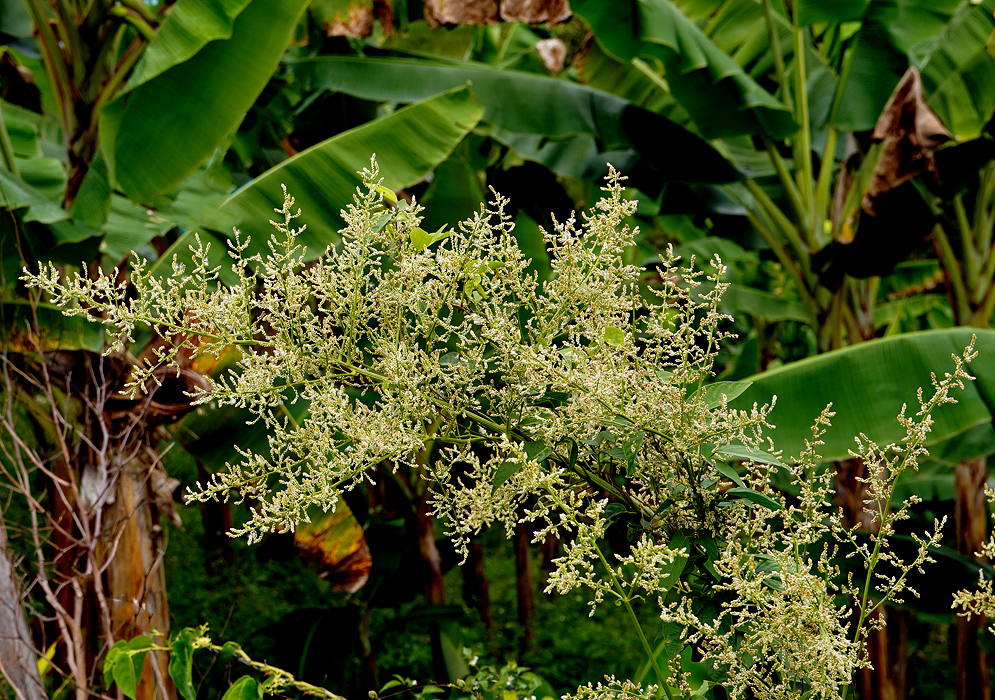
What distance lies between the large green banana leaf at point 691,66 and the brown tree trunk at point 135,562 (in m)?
2.02

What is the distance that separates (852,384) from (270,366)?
1.85 meters

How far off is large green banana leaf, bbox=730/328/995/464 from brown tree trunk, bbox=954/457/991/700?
4.14 ft

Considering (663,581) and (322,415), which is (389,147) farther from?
(663,581)

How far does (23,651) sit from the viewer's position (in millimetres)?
1937

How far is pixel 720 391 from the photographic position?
89 centimetres

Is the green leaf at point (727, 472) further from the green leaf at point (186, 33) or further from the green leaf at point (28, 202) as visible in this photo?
the green leaf at point (28, 202)

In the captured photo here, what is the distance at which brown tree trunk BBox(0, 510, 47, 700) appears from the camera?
6.18 ft

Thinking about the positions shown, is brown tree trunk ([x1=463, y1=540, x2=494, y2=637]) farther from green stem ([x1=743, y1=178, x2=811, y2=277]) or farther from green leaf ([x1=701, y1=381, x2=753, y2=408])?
green leaf ([x1=701, y1=381, x2=753, y2=408])

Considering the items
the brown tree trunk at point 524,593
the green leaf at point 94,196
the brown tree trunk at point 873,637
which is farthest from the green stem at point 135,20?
the brown tree trunk at point 524,593

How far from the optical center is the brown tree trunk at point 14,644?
6.18ft

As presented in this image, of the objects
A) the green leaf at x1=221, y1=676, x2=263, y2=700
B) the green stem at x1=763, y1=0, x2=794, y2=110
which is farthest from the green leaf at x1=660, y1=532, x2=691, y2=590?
the green stem at x1=763, y1=0, x2=794, y2=110

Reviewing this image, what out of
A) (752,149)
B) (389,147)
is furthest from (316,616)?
(752,149)

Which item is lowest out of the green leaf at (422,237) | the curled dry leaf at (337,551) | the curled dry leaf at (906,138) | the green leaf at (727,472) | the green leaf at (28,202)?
the curled dry leaf at (337,551)

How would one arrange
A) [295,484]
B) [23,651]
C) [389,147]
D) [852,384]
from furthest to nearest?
[389,147]
[852,384]
[23,651]
[295,484]
